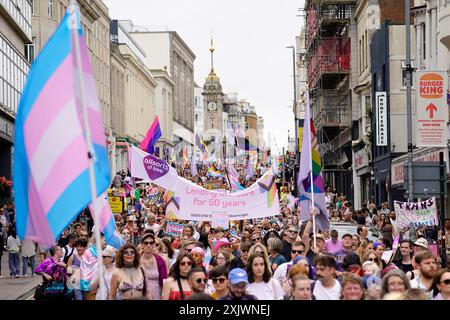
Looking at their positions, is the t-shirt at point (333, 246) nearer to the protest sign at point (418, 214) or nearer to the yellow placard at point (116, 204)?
the protest sign at point (418, 214)

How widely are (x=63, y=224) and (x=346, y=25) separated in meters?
53.4

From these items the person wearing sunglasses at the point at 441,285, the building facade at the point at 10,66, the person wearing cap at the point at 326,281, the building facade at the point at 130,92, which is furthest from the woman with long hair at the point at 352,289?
the building facade at the point at 130,92

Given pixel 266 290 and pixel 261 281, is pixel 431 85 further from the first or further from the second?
pixel 266 290

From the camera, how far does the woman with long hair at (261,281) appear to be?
10.5 metres

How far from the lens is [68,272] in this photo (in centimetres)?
1441

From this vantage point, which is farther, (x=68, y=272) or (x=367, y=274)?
(x=68, y=272)

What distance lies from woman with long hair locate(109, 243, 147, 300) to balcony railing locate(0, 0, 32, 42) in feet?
107

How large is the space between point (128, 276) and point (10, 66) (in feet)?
117

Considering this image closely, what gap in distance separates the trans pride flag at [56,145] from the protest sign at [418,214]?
1309 centimetres

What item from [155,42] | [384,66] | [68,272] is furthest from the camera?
[155,42]

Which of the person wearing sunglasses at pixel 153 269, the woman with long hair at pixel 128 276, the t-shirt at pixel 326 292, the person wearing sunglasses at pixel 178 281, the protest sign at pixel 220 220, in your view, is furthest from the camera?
the protest sign at pixel 220 220

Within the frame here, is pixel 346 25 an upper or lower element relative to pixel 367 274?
upper
